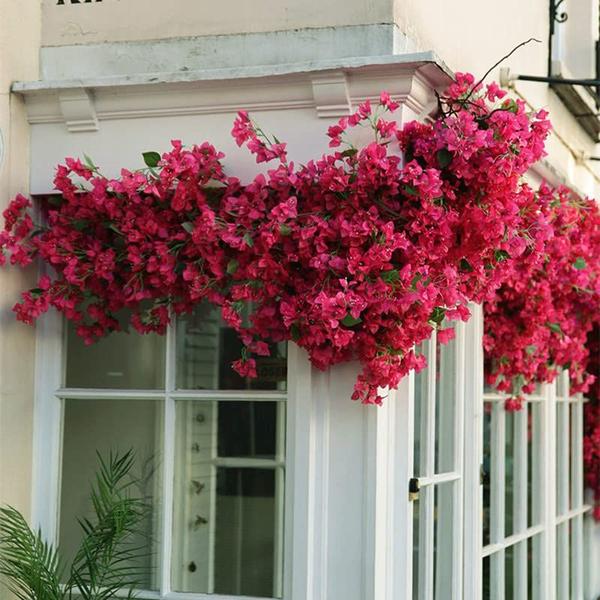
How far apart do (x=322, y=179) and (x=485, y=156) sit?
57cm

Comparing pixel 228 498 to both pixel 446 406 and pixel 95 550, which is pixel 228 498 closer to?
pixel 95 550

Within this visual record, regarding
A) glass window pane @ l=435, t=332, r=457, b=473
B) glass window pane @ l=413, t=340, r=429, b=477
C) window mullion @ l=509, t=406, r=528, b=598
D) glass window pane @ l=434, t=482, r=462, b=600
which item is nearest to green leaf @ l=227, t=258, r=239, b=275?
A: glass window pane @ l=413, t=340, r=429, b=477

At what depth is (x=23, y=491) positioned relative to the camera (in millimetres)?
4973

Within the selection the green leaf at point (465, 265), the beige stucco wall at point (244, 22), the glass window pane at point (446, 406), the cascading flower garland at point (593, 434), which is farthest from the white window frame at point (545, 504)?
the beige stucco wall at point (244, 22)

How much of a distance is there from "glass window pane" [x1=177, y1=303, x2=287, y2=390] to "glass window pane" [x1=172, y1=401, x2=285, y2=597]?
0.26ft

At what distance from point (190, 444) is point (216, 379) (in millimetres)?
273

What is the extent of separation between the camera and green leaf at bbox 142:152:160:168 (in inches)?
183

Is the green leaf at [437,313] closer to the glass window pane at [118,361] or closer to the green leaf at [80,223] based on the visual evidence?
the glass window pane at [118,361]

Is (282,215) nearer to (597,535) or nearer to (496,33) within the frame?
(496,33)

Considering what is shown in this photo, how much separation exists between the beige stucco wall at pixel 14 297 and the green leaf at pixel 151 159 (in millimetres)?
600

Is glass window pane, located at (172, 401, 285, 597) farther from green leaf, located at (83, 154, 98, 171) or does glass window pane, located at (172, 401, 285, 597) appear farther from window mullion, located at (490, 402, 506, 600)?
window mullion, located at (490, 402, 506, 600)

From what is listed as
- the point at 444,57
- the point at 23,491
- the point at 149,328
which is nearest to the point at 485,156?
the point at 444,57

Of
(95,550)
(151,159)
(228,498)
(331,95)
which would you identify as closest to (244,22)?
(331,95)

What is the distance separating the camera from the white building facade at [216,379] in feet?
15.3
